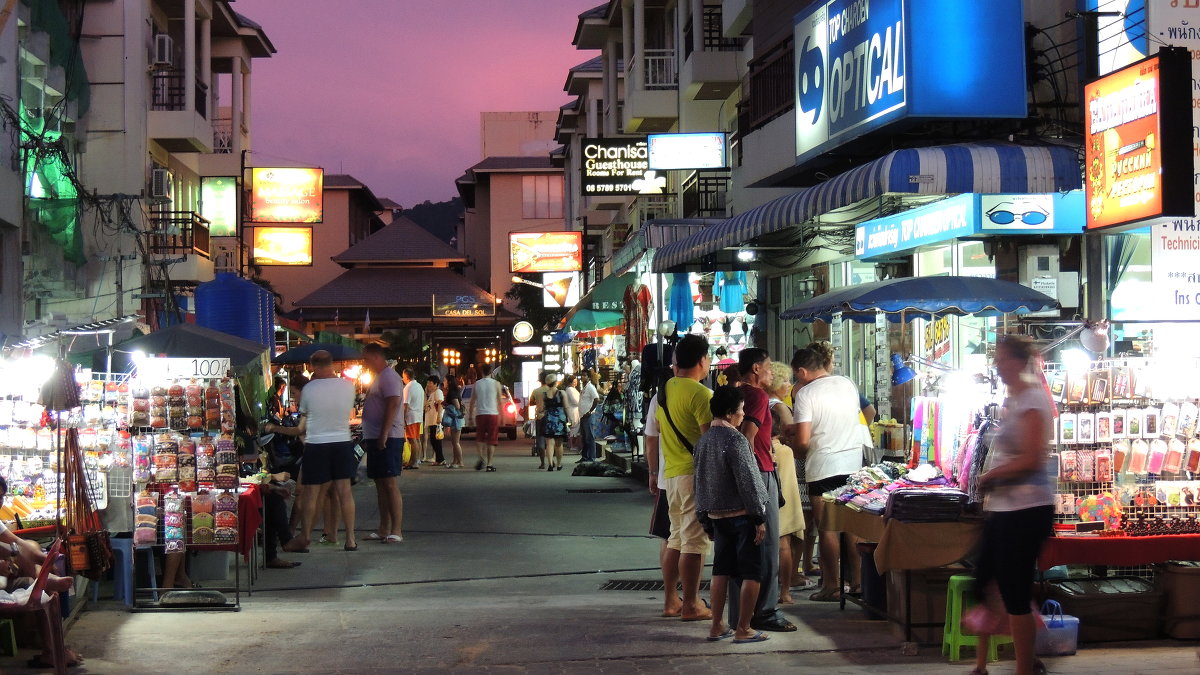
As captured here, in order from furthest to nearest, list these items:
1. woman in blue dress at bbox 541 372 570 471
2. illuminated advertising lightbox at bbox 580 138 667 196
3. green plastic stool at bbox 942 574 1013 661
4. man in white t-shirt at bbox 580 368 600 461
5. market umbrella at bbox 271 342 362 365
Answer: illuminated advertising lightbox at bbox 580 138 667 196, man in white t-shirt at bbox 580 368 600 461, woman in blue dress at bbox 541 372 570 471, market umbrella at bbox 271 342 362 365, green plastic stool at bbox 942 574 1013 661

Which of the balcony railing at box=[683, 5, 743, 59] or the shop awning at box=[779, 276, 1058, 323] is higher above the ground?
the balcony railing at box=[683, 5, 743, 59]

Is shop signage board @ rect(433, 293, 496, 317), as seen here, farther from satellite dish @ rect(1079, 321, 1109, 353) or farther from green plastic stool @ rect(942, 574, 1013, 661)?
green plastic stool @ rect(942, 574, 1013, 661)

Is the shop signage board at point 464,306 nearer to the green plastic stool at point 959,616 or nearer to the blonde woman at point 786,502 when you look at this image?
the blonde woman at point 786,502

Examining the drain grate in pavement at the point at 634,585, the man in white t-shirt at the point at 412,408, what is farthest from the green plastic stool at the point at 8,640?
the man in white t-shirt at the point at 412,408

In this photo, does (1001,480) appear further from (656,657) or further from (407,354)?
(407,354)

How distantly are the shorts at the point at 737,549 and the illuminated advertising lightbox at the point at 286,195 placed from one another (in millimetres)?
29072

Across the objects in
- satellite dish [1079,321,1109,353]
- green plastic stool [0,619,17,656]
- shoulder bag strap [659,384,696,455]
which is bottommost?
green plastic stool [0,619,17,656]

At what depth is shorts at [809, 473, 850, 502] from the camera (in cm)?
996

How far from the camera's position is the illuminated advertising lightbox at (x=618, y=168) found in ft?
97.8

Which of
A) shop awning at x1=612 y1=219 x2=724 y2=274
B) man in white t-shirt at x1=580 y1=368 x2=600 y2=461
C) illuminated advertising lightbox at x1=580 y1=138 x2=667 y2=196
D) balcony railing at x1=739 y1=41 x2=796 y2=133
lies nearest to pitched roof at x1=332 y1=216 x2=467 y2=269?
illuminated advertising lightbox at x1=580 y1=138 x2=667 y2=196

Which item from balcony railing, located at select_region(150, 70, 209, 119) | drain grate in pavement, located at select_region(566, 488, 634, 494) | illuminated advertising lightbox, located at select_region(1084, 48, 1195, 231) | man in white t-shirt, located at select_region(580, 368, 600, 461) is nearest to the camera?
illuminated advertising lightbox, located at select_region(1084, 48, 1195, 231)

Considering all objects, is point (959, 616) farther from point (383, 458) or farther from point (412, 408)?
point (412, 408)

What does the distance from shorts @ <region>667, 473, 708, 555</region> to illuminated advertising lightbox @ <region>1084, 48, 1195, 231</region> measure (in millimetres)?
3509

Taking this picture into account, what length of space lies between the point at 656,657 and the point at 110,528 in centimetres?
490
